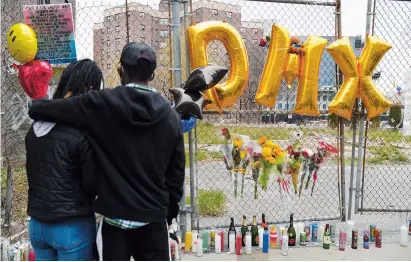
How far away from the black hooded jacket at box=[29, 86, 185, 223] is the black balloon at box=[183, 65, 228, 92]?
1.46m

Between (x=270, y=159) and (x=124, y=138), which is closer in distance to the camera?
(x=124, y=138)

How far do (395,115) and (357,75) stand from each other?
78 centimetres

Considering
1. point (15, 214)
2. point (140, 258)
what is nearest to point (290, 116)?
point (140, 258)

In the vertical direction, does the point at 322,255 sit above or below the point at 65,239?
below

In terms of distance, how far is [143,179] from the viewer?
1860mm

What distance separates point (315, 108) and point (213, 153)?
116cm

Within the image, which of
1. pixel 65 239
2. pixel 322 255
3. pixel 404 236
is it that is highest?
pixel 65 239

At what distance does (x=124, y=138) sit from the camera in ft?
6.00

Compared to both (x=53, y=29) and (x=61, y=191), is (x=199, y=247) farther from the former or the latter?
(x=53, y=29)

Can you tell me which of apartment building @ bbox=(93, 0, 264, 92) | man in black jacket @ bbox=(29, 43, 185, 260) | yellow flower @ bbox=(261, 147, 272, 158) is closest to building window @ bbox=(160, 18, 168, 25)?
apartment building @ bbox=(93, 0, 264, 92)

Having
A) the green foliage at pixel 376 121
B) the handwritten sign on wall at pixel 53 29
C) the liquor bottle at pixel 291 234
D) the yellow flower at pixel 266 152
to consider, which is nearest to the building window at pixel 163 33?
the handwritten sign on wall at pixel 53 29

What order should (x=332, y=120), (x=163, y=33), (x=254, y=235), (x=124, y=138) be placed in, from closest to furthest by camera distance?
1. (x=124, y=138)
2. (x=254, y=235)
3. (x=163, y=33)
4. (x=332, y=120)

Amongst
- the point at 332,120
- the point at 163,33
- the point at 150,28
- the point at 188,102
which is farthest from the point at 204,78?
the point at 332,120

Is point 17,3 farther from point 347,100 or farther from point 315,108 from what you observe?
point 347,100
